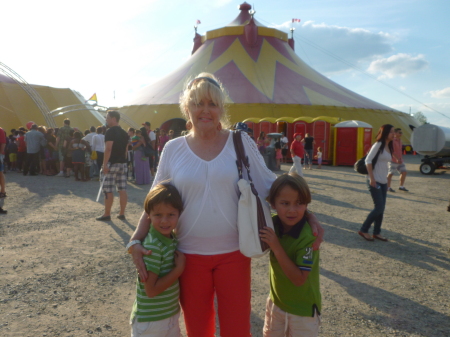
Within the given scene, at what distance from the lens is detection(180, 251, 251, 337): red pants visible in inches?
65.4

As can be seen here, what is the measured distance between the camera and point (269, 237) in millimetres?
1630

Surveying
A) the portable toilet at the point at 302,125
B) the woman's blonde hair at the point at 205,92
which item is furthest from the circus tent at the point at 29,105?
the woman's blonde hair at the point at 205,92

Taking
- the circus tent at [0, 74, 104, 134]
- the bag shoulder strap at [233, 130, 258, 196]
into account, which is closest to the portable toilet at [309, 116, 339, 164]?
the circus tent at [0, 74, 104, 134]

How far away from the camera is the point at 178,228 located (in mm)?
1729

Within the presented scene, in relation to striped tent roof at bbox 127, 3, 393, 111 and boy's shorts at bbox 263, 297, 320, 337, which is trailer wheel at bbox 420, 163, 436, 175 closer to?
striped tent roof at bbox 127, 3, 393, 111

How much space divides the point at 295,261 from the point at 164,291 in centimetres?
A: 67

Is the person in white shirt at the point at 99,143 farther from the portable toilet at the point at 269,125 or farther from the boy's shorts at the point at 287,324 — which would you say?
the portable toilet at the point at 269,125

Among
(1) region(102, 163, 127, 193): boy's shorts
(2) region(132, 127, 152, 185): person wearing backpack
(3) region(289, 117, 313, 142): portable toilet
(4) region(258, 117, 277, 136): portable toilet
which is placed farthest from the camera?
(4) region(258, 117, 277, 136): portable toilet

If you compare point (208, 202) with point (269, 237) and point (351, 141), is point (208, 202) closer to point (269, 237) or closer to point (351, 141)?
point (269, 237)

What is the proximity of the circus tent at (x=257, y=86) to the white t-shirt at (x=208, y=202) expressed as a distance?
17.4 metres

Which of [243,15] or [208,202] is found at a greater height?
[243,15]

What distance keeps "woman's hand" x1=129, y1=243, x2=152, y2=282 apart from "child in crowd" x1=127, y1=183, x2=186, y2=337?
0.02 m

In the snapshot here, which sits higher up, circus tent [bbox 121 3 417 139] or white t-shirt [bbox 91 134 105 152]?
circus tent [bbox 121 3 417 139]

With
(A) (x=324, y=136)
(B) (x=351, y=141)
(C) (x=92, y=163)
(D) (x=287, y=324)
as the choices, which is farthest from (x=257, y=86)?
(D) (x=287, y=324)
